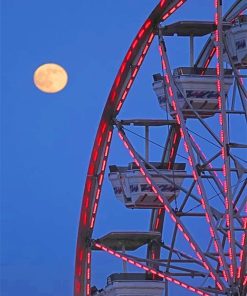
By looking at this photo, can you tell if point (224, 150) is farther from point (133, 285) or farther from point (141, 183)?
point (133, 285)

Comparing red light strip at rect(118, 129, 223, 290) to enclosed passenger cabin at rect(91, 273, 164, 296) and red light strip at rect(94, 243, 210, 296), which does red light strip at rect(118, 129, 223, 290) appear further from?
enclosed passenger cabin at rect(91, 273, 164, 296)

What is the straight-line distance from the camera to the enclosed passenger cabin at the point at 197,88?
41.5m

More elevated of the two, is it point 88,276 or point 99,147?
point 99,147

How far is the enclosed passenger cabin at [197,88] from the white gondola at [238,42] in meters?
1.52

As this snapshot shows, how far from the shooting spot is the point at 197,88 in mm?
41688

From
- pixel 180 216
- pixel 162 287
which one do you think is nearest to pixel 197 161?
pixel 180 216

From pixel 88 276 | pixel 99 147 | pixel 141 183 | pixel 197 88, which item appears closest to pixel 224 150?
pixel 197 88

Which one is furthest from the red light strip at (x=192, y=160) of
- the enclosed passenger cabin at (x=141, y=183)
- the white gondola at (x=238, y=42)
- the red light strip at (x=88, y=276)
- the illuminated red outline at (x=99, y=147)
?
the red light strip at (x=88, y=276)

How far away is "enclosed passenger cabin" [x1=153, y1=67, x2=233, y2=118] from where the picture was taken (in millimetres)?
41500

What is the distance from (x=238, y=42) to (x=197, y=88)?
8.44 ft

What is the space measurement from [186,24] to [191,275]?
286 inches

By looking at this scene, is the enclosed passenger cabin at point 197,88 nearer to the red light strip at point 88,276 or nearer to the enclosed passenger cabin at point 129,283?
the enclosed passenger cabin at point 129,283

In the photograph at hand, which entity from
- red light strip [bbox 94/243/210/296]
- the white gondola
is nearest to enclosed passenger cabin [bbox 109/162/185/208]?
red light strip [bbox 94/243/210/296]


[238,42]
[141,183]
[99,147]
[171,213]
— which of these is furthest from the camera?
[99,147]
